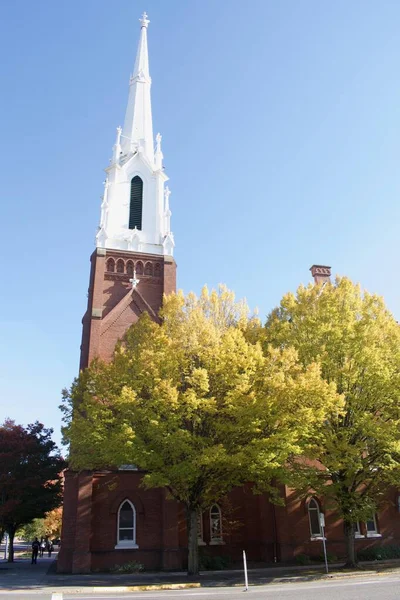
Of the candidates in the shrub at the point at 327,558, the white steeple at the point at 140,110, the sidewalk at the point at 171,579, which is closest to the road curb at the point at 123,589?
the sidewalk at the point at 171,579

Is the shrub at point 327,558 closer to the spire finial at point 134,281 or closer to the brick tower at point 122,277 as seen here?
the brick tower at point 122,277

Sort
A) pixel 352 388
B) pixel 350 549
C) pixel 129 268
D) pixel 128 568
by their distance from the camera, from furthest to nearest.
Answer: pixel 129 268, pixel 128 568, pixel 350 549, pixel 352 388

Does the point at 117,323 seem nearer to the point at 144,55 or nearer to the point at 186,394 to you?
the point at 186,394

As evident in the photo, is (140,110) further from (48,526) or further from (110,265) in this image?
(48,526)

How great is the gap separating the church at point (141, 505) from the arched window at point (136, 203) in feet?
0.25

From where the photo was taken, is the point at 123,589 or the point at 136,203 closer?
the point at 123,589

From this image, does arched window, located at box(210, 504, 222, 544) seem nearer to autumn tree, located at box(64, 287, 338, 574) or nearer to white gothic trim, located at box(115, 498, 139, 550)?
white gothic trim, located at box(115, 498, 139, 550)

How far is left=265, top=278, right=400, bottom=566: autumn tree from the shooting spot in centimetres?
2066

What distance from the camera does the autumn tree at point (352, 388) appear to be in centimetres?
2066

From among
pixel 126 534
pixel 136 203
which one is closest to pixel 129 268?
pixel 136 203

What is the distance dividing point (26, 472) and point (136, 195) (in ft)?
65.4

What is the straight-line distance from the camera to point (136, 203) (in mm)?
35750

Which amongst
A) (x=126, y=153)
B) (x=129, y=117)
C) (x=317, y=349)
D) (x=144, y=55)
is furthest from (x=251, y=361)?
(x=144, y=55)

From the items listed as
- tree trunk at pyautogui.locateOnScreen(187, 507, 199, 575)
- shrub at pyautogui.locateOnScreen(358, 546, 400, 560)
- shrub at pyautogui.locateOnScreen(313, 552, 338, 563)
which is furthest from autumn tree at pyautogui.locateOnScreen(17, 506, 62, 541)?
tree trunk at pyautogui.locateOnScreen(187, 507, 199, 575)
